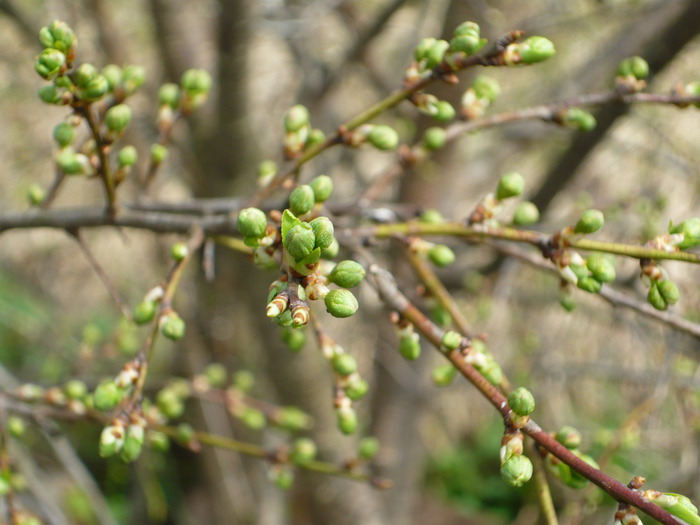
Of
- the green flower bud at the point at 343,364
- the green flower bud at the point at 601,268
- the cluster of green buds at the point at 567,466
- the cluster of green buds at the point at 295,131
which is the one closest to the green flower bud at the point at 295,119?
the cluster of green buds at the point at 295,131

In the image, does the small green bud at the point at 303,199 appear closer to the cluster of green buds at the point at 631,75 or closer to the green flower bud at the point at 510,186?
the green flower bud at the point at 510,186

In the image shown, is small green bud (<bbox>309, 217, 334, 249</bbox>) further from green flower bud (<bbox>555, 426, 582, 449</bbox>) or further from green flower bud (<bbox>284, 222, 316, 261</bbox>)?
green flower bud (<bbox>555, 426, 582, 449</bbox>)

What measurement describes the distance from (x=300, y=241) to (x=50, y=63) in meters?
0.39

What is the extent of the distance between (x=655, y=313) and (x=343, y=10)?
220 centimetres

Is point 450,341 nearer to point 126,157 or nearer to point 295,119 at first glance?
point 295,119

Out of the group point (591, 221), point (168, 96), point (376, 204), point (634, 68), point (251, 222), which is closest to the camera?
point (251, 222)

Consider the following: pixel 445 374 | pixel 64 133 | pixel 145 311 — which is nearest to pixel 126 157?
pixel 64 133

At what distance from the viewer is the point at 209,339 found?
7.68ft

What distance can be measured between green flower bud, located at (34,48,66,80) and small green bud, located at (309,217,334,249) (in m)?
0.37

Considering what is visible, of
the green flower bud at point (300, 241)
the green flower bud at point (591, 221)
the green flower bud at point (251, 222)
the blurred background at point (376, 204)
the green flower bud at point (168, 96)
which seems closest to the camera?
the green flower bud at point (300, 241)

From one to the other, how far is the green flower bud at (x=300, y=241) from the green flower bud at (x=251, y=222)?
0.33 ft

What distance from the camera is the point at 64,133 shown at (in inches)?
34.1

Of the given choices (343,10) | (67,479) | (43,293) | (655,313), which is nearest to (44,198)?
(655,313)

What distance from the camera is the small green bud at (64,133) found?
86 cm
